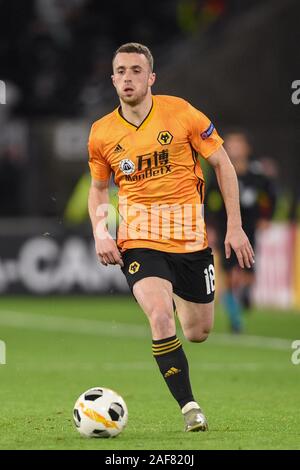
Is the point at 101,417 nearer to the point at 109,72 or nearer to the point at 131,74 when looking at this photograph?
the point at 131,74

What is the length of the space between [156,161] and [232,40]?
14682mm

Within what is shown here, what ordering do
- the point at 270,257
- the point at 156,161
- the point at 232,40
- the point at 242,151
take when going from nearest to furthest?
the point at 156,161 → the point at 242,151 → the point at 270,257 → the point at 232,40

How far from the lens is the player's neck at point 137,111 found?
7.79m

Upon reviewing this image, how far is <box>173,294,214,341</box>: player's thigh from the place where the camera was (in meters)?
7.96

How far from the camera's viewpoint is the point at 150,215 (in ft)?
25.6

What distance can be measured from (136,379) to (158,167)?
3435mm

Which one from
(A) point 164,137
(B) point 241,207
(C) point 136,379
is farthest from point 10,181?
(A) point 164,137

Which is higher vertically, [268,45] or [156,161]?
[268,45]

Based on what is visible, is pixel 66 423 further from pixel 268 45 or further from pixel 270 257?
pixel 268 45

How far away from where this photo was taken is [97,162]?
7.94 meters

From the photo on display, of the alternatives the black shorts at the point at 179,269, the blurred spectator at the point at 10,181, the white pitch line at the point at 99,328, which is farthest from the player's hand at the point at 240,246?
the blurred spectator at the point at 10,181

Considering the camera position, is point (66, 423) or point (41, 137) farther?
point (41, 137)

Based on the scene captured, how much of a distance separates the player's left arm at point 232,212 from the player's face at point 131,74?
1.91 ft
